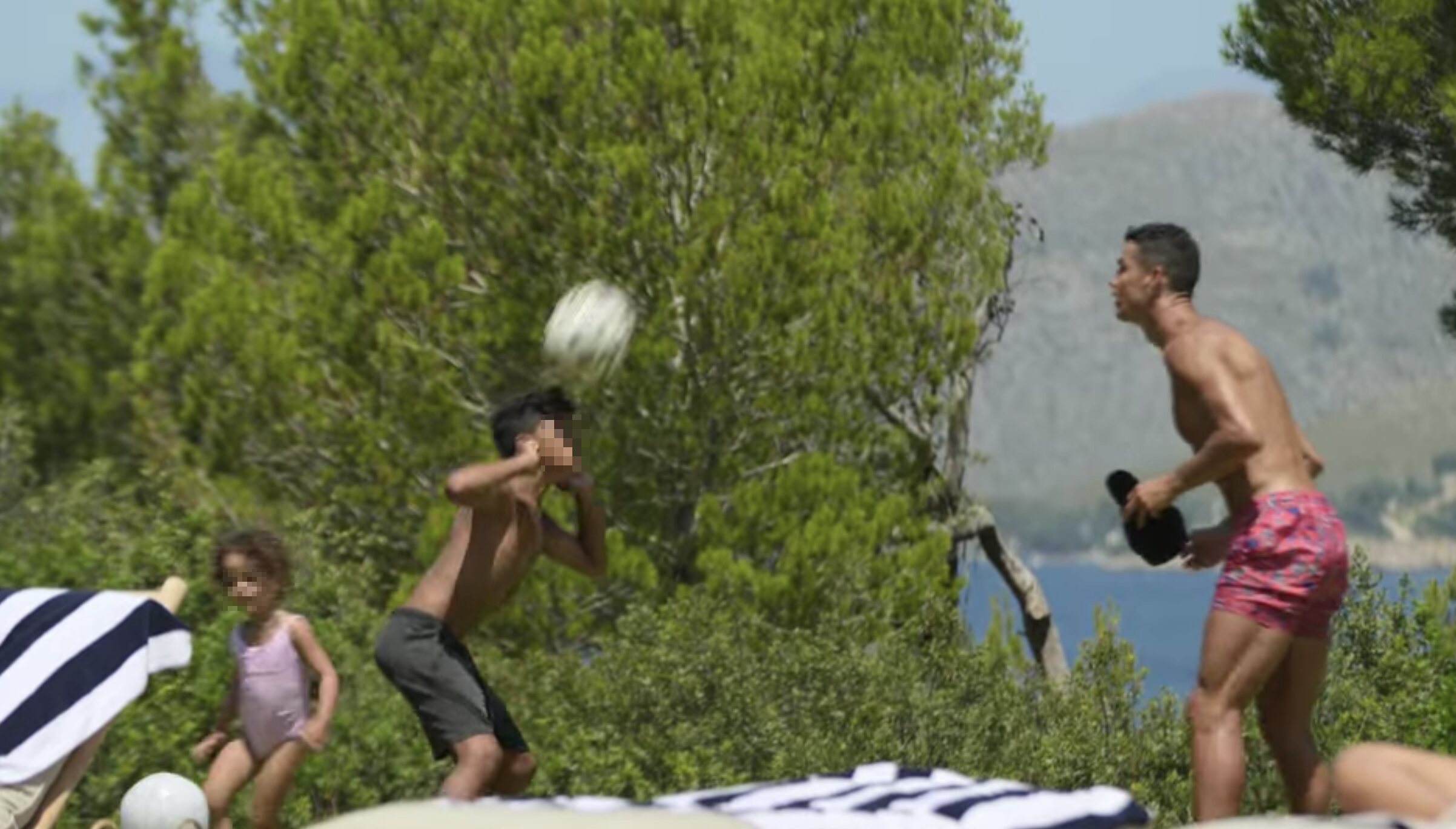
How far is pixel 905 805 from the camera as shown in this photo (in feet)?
15.0

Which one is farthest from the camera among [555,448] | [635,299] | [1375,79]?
[635,299]

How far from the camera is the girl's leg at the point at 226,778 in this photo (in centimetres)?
715

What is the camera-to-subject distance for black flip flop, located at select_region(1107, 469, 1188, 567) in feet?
20.6

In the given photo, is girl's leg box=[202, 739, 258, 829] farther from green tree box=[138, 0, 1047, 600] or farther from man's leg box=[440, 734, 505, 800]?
green tree box=[138, 0, 1047, 600]

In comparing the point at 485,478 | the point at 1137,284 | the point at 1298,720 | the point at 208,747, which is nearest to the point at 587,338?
the point at 485,478

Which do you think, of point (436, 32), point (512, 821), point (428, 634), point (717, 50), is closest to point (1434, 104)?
point (717, 50)

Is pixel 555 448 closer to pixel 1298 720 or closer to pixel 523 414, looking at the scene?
pixel 523 414

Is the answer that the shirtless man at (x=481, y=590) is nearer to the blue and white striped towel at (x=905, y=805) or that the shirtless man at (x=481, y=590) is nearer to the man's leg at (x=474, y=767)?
the man's leg at (x=474, y=767)

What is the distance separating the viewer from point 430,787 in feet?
36.5

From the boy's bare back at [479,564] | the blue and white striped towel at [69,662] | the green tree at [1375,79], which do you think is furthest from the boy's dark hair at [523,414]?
the green tree at [1375,79]

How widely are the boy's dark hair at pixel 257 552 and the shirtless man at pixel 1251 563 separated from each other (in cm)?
253

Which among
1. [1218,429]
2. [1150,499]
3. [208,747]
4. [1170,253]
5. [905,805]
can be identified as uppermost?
[1170,253]

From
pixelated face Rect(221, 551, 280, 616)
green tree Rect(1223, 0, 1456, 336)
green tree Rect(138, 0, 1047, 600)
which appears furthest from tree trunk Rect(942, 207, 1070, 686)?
pixelated face Rect(221, 551, 280, 616)

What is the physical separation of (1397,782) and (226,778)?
12.5ft
